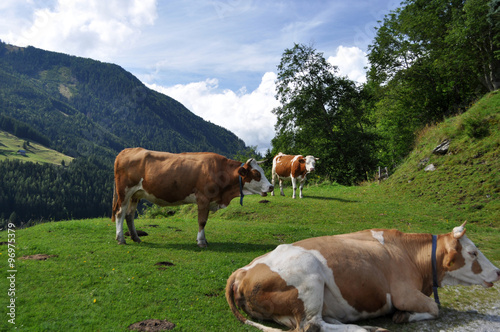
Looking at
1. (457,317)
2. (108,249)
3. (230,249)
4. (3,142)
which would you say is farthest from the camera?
(3,142)

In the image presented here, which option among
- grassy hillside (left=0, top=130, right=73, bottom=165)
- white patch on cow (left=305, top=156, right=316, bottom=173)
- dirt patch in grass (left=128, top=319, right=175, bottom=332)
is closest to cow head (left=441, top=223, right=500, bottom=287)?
dirt patch in grass (left=128, top=319, right=175, bottom=332)

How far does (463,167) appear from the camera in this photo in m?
18.2

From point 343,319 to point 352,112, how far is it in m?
34.3

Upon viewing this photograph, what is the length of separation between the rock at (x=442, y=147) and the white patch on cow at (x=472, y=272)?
17.7 meters

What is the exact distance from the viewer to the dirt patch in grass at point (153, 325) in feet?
14.8

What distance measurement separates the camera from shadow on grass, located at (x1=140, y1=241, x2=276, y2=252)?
8953 millimetres

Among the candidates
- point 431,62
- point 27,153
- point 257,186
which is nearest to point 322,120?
point 431,62

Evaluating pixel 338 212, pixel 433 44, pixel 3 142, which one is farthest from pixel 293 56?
pixel 3 142

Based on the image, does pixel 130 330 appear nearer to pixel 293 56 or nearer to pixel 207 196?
pixel 207 196

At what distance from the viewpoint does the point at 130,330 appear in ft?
14.6

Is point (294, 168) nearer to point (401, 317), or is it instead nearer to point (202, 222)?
point (202, 222)

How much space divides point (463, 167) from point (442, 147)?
2.73 m

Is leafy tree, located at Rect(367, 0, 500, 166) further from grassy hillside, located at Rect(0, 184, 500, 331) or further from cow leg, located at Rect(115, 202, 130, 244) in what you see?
cow leg, located at Rect(115, 202, 130, 244)

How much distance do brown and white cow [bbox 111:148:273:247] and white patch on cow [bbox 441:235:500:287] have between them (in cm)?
557
